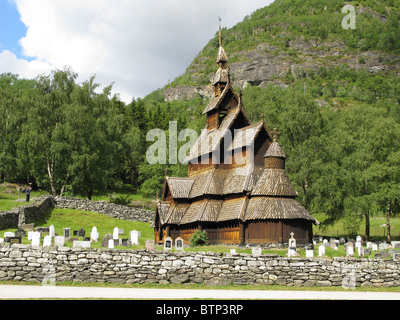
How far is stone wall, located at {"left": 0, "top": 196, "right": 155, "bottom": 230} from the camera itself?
35.7 metres

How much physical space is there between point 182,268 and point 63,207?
2700 cm

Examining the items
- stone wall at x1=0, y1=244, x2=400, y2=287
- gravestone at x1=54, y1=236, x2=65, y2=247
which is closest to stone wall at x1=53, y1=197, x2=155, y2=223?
gravestone at x1=54, y1=236, x2=65, y2=247

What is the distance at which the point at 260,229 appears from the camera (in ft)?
102

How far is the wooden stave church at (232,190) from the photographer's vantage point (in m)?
31.2

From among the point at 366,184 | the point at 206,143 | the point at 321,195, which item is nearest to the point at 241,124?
the point at 206,143

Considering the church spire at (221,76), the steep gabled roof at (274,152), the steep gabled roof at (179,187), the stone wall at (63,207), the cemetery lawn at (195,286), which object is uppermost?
the church spire at (221,76)

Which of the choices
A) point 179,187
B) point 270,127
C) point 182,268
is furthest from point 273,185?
point 270,127

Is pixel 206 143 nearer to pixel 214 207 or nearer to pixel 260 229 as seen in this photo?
pixel 214 207

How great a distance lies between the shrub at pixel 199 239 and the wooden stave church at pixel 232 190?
604mm

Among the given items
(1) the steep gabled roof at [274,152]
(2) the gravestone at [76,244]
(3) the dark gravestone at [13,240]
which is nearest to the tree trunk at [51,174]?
(1) the steep gabled roof at [274,152]

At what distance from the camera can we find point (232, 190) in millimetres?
34594

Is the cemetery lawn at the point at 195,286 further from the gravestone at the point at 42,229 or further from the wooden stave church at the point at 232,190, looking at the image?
the gravestone at the point at 42,229

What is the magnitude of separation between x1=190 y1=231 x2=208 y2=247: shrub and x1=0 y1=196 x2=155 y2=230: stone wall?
13.6 m

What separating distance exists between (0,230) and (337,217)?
30187 millimetres
